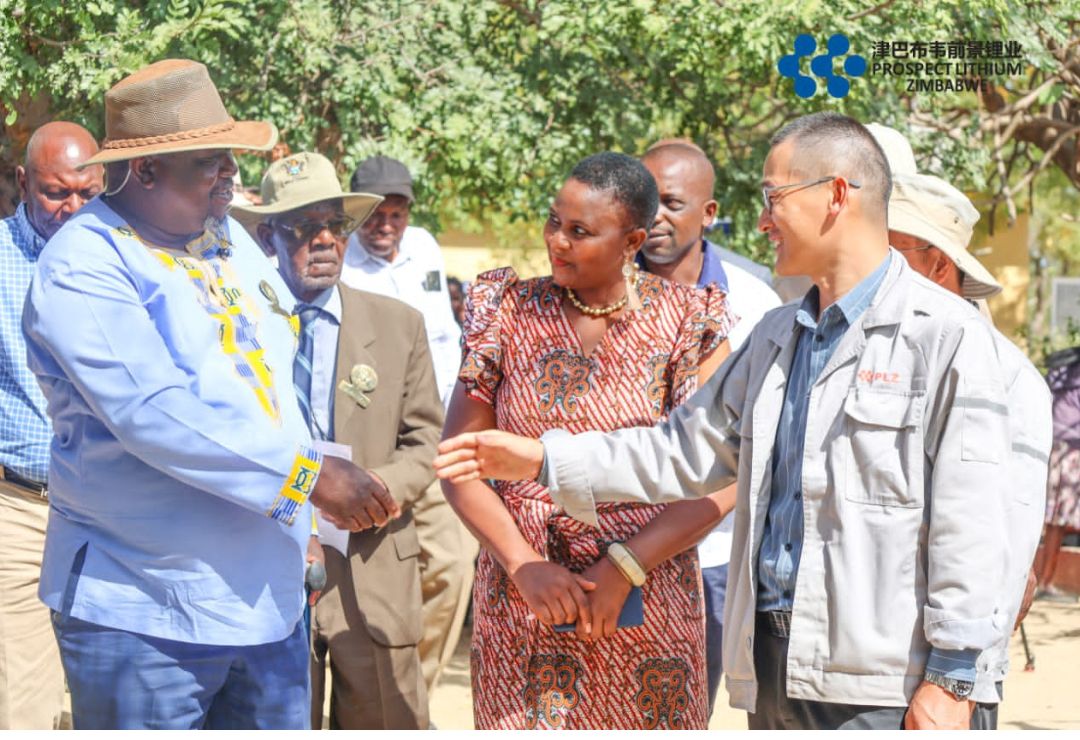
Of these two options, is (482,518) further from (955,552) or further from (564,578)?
(955,552)

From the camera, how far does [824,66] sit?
7605mm

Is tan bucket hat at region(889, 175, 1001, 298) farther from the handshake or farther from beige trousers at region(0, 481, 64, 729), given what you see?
beige trousers at region(0, 481, 64, 729)

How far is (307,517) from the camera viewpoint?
3.66 meters

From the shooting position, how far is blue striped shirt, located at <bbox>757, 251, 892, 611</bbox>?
298 centimetres

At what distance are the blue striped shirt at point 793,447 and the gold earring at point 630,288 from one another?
2.86ft

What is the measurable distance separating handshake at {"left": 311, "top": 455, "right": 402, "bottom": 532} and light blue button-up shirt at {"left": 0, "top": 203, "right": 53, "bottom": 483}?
1556 millimetres

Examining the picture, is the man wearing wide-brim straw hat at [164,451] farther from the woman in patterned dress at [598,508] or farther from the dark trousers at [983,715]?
the dark trousers at [983,715]

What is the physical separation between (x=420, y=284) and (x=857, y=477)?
4.35 m

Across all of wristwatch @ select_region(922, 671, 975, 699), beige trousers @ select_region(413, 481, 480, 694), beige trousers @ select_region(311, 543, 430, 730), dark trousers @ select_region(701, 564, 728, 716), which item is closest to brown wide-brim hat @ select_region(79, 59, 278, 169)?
beige trousers @ select_region(311, 543, 430, 730)

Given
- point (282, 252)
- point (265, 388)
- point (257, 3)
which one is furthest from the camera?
point (257, 3)

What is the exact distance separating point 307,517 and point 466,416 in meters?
0.57

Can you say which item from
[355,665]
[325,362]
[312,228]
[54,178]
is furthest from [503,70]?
[355,665]

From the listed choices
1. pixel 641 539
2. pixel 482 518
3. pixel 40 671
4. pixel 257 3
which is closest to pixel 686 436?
pixel 641 539

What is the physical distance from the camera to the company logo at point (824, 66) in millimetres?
7512
